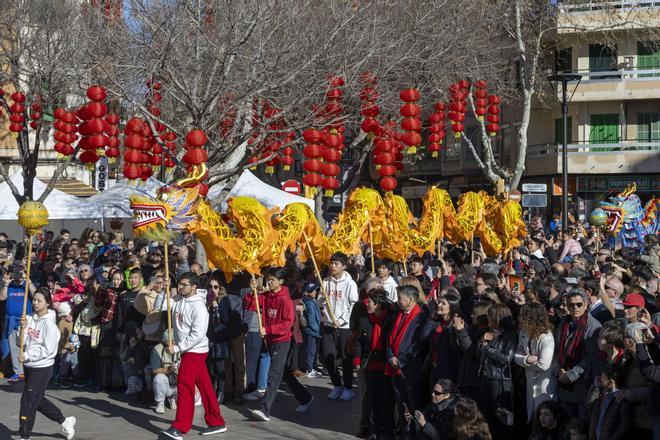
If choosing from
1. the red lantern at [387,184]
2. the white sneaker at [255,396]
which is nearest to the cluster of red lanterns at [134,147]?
the red lantern at [387,184]

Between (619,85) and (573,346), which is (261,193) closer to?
(573,346)

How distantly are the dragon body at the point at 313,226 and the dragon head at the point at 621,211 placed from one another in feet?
10.5

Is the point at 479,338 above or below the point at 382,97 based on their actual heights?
below

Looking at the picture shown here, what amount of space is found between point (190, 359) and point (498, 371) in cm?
305

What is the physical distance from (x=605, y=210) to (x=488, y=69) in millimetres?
7886

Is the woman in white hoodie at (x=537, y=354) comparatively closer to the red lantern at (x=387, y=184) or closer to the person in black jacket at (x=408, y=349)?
the person in black jacket at (x=408, y=349)

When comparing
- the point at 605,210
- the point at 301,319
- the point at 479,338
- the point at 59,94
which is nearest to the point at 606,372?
the point at 479,338

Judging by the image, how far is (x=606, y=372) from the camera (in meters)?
7.47

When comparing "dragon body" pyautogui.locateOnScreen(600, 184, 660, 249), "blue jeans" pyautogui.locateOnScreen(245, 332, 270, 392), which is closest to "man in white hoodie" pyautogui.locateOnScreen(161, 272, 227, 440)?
"blue jeans" pyautogui.locateOnScreen(245, 332, 270, 392)

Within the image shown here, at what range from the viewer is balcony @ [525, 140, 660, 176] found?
119 feet

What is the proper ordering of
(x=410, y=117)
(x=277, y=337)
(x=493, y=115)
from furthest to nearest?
(x=493, y=115), (x=410, y=117), (x=277, y=337)

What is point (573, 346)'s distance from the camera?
27.1 ft

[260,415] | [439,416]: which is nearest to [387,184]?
[260,415]

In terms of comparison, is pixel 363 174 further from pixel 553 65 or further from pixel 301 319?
pixel 301 319
